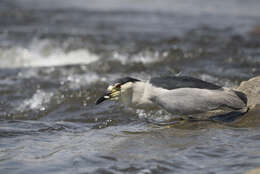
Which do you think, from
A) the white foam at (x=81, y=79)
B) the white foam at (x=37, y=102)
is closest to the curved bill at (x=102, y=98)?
the white foam at (x=37, y=102)

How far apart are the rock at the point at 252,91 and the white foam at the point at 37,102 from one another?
3677mm

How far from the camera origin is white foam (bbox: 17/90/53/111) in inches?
347

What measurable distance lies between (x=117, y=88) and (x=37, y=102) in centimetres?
264

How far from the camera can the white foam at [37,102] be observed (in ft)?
28.9

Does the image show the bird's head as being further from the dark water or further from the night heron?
the dark water

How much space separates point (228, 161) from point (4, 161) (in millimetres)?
2515

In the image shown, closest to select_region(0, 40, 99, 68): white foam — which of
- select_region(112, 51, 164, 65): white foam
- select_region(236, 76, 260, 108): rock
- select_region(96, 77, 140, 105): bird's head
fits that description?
select_region(112, 51, 164, 65): white foam

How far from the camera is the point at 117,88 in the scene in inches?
274

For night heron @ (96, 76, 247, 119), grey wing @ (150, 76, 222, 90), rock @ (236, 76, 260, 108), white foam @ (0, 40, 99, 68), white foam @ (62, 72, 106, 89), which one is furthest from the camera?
white foam @ (0, 40, 99, 68)

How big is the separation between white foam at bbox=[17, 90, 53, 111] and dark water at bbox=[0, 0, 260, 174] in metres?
0.02

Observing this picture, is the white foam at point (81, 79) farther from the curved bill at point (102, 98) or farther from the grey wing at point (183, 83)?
the grey wing at point (183, 83)

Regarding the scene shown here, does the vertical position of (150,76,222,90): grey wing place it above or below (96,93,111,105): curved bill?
above

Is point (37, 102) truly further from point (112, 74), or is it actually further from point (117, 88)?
point (112, 74)

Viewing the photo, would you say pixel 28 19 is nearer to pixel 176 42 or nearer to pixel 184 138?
pixel 176 42
